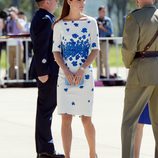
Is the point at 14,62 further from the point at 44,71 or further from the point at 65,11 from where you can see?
the point at 65,11

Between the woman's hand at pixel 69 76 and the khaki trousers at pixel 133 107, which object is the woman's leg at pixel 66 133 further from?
the khaki trousers at pixel 133 107

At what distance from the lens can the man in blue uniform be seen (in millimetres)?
8117

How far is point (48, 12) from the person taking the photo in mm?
8242

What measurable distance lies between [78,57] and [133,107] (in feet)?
2.70

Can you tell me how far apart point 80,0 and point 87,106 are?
100cm

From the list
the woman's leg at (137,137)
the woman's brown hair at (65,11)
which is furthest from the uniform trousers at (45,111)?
the woman's leg at (137,137)

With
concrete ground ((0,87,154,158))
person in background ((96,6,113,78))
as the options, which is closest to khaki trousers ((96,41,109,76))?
person in background ((96,6,113,78))

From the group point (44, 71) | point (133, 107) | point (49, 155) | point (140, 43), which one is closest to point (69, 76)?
point (44, 71)

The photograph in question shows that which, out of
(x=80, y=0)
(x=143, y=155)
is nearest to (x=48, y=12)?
(x=80, y=0)

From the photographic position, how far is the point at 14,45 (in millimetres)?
19531

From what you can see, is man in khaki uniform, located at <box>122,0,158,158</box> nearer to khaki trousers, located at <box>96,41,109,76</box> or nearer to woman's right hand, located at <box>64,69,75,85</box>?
woman's right hand, located at <box>64,69,75,85</box>

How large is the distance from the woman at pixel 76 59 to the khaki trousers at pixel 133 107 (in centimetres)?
55

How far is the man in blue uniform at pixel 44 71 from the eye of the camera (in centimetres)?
812

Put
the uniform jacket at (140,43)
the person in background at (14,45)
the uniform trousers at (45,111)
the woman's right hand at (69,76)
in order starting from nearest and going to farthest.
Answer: the uniform jacket at (140,43), the woman's right hand at (69,76), the uniform trousers at (45,111), the person in background at (14,45)
